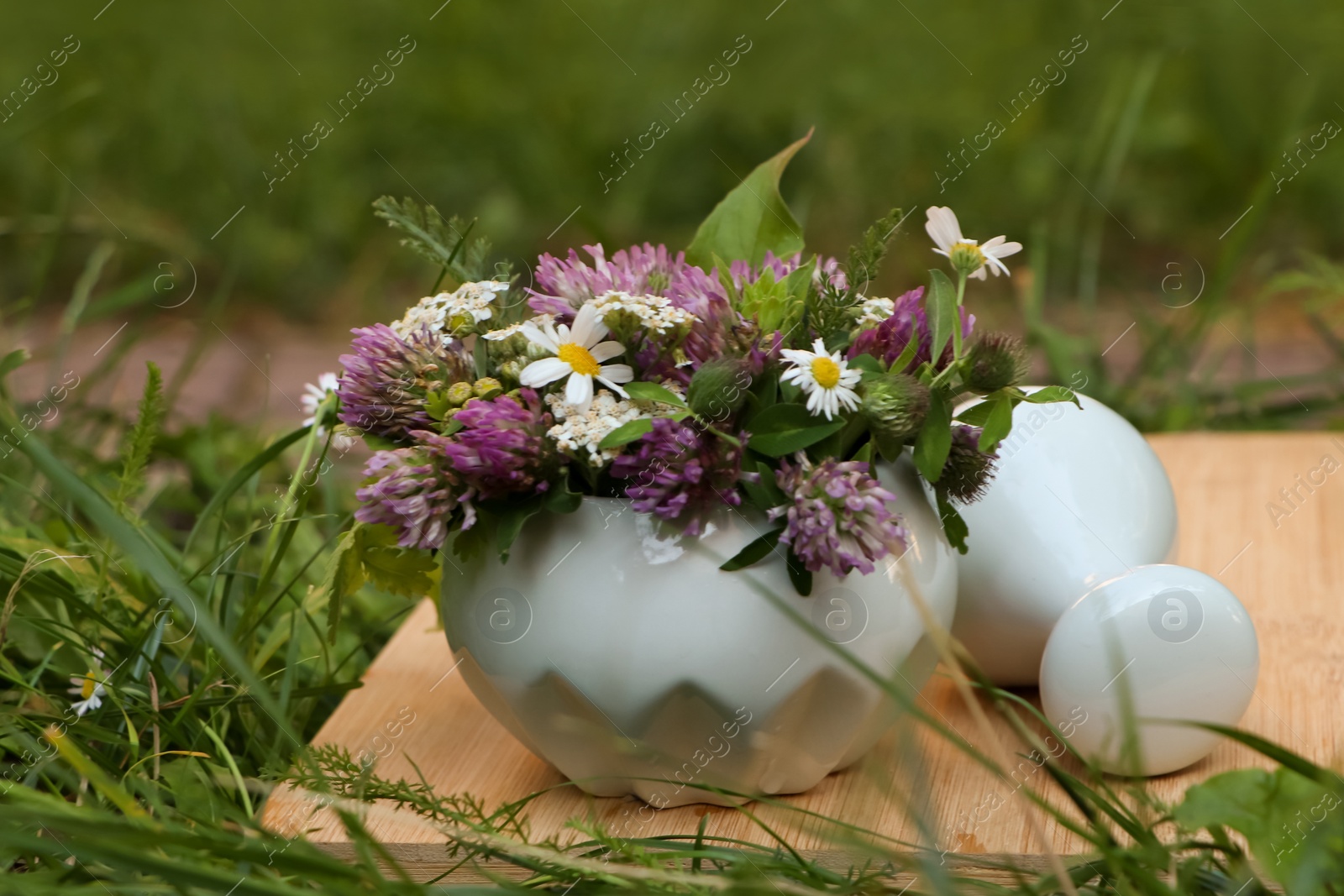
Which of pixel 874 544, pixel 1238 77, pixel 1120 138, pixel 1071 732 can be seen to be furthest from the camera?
pixel 1238 77

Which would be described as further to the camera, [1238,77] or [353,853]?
[1238,77]

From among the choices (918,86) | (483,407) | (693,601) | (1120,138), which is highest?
(918,86)

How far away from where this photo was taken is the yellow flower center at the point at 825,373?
549mm

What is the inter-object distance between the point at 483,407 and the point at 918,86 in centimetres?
193

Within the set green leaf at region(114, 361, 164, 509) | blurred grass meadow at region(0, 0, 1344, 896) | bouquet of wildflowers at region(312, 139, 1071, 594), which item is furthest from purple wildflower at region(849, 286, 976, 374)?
blurred grass meadow at region(0, 0, 1344, 896)

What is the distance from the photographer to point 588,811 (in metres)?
0.62

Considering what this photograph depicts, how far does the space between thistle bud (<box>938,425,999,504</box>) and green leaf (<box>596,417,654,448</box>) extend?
5.6 inches

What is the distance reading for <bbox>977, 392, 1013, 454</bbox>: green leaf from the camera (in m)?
0.56

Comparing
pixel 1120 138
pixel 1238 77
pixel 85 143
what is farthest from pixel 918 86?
pixel 85 143

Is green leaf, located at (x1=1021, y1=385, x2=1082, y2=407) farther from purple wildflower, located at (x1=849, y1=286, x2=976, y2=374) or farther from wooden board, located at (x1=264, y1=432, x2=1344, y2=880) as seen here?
wooden board, located at (x1=264, y1=432, x2=1344, y2=880)

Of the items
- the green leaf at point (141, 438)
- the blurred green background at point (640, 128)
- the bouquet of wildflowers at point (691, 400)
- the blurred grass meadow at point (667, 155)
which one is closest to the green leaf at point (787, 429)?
the bouquet of wildflowers at point (691, 400)

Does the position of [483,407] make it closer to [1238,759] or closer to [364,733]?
[364,733]

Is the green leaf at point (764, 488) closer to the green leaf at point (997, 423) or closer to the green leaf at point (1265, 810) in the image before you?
the green leaf at point (997, 423)

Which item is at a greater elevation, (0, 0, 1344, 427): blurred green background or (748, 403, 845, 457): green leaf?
(0, 0, 1344, 427): blurred green background
